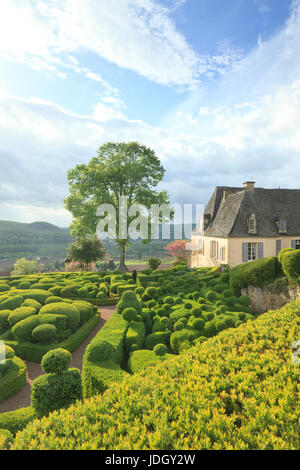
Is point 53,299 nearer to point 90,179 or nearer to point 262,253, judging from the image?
point 90,179

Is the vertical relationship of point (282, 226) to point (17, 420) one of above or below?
above

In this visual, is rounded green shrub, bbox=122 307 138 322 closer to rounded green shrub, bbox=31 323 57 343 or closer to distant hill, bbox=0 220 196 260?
rounded green shrub, bbox=31 323 57 343

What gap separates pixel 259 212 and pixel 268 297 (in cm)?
1506

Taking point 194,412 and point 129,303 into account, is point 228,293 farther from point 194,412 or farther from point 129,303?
point 194,412

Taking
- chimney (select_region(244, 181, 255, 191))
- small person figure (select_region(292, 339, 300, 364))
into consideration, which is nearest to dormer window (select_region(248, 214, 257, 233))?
chimney (select_region(244, 181, 255, 191))

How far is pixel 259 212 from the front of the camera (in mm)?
27094

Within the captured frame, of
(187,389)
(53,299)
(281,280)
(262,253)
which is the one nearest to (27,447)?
(187,389)

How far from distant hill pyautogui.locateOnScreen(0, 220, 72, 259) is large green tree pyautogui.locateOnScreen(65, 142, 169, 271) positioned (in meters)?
67.9

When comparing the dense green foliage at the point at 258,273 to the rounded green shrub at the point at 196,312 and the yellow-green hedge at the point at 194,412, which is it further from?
the yellow-green hedge at the point at 194,412

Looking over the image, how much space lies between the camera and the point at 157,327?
37.3ft

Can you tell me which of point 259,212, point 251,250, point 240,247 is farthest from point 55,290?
point 259,212

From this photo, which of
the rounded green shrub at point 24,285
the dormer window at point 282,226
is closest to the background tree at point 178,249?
the dormer window at point 282,226

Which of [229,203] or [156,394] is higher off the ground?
[229,203]
